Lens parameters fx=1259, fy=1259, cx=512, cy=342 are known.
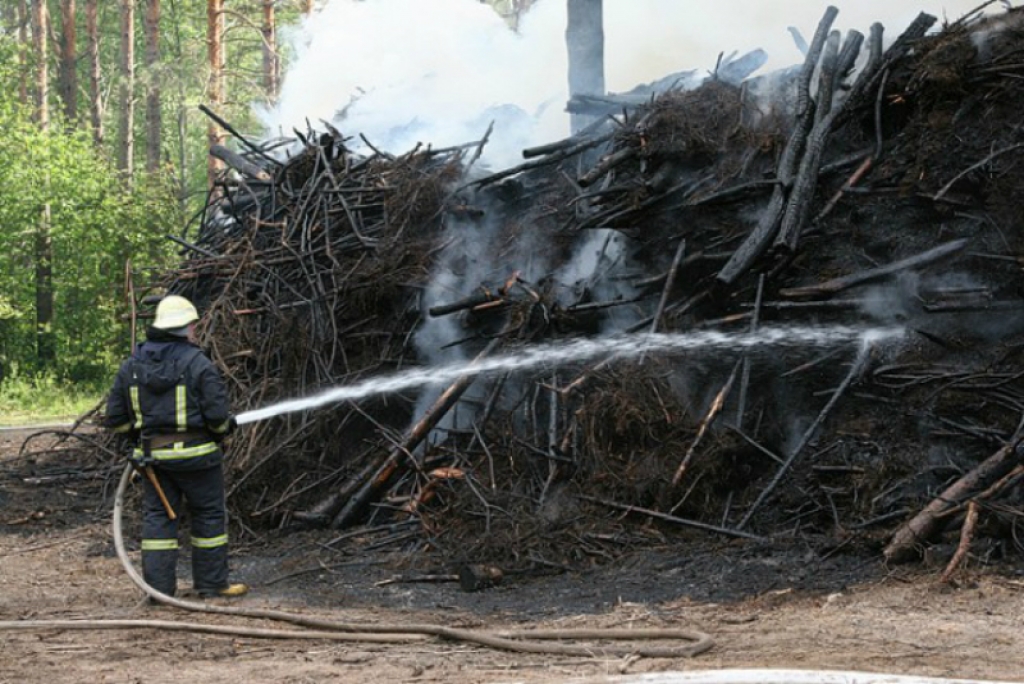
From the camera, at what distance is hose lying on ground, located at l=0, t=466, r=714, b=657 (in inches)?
220

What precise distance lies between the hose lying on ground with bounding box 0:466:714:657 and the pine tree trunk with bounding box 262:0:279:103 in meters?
25.3

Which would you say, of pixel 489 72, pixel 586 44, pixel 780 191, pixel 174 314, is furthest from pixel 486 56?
pixel 174 314

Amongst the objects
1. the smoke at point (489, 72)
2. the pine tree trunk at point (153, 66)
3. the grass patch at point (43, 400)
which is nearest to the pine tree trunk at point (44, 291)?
the grass patch at point (43, 400)

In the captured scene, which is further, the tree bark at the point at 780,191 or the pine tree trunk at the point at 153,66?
the pine tree trunk at the point at 153,66

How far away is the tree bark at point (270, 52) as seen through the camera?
30984 mm

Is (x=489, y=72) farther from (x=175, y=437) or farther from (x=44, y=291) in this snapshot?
(x=175, y=437)

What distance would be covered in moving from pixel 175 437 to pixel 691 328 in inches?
148

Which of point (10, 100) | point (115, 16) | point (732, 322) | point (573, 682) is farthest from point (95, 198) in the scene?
point (573, 682)

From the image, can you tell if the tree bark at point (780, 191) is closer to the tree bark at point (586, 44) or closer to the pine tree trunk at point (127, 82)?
the tree bark at point (586, 44)

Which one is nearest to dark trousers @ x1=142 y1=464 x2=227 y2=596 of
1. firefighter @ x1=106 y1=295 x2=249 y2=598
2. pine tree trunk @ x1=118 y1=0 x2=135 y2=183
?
firefighter @ x1=106 y1=295 x2=249 y2=598

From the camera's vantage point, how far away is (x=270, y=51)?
1254 inches

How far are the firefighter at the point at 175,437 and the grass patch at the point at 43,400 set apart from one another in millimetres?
13705

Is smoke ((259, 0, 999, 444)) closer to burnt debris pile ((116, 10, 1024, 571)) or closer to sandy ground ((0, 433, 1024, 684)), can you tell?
burnt debris pile ((116, 10, 1024, 571))

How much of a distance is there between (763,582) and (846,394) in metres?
1.97
